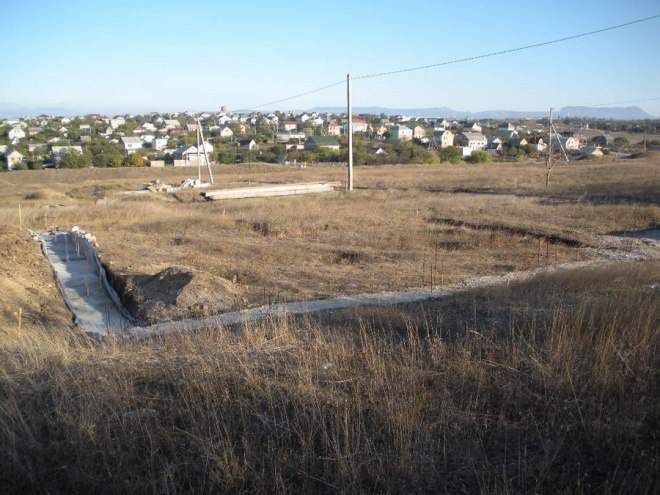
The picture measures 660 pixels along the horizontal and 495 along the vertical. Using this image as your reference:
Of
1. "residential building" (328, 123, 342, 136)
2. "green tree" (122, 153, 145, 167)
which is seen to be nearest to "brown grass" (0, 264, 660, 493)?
"green tree" (122, 153, 145, 167)

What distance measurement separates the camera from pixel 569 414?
3500 mm

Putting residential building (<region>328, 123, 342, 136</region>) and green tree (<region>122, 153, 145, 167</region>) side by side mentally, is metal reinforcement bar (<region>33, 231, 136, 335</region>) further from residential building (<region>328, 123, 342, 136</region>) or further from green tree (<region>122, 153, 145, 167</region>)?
residential building (<region>328, 123, 342, 136</region>)

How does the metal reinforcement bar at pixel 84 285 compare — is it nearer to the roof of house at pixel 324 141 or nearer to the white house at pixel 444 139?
the roof of house at pixel 324 141

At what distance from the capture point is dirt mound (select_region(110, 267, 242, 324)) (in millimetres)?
11039

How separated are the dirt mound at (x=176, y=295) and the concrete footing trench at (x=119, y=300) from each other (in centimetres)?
37

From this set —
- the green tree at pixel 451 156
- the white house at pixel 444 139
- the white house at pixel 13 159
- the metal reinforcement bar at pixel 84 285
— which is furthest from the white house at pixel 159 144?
the metal reinforcement bar at pixel 84 285

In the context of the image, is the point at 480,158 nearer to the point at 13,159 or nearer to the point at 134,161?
the point at 134,161

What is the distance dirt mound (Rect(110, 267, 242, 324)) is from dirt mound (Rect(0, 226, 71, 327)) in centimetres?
150

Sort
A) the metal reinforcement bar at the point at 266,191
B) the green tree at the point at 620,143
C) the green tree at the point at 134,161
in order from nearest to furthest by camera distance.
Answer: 1. the metal reinforcement bar at the point at 266,191
2. the green tree at the point at 134,161
3. the green tree at the point at 620,143

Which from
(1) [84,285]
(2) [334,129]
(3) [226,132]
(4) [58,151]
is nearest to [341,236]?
(1) [84,285]

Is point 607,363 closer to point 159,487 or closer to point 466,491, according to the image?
point 466,491

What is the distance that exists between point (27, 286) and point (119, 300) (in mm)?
2257

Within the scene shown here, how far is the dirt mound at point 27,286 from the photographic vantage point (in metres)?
10.9

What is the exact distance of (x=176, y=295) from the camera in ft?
38.4
